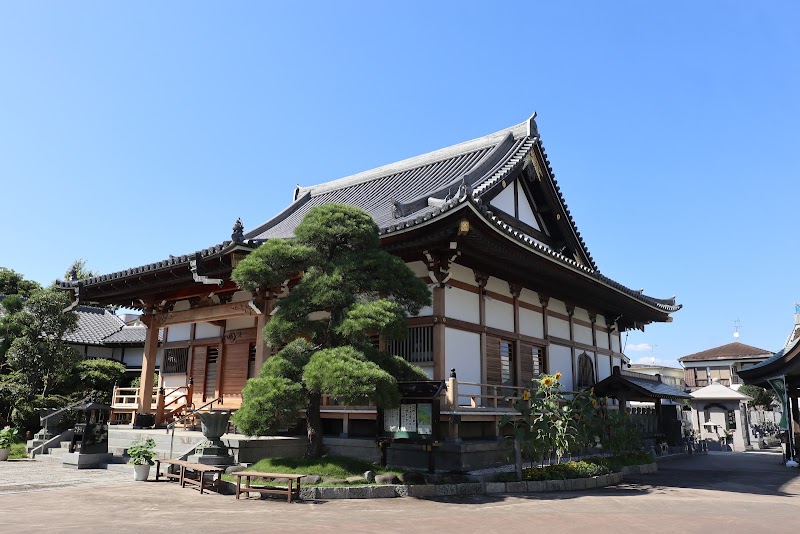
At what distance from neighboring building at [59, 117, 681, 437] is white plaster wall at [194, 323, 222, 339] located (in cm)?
6

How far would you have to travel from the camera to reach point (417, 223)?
13.8 meters

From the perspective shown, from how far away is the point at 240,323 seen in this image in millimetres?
19969

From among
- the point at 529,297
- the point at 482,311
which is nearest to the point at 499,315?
the point at 482,311

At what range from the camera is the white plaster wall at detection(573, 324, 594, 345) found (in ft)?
74.3

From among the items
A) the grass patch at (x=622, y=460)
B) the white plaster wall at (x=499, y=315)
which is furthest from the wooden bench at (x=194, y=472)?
the grass patch at (x=622, y=460)

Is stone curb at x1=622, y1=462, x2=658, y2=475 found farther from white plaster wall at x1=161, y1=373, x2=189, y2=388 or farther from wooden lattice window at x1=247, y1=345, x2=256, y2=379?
white plaster wall at x1=161, y1=373, x2=189, y2=388

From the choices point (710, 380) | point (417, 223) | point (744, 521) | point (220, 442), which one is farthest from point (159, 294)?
point (710, 380)

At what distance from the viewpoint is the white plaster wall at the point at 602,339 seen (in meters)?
24.6

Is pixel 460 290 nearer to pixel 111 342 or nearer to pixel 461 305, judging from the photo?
pixel 461 305

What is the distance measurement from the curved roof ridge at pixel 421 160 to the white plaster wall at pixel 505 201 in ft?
10.3

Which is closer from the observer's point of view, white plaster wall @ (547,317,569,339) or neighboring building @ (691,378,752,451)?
white plaster wall @ (547,317,569,339)

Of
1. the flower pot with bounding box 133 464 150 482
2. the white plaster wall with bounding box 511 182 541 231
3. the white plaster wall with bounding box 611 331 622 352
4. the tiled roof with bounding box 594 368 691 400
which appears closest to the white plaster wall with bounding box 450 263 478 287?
the white plaster wall with bounding box 511 182 541 231

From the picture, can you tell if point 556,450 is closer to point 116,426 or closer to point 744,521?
point 744,521

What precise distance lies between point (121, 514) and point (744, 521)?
415 inches
